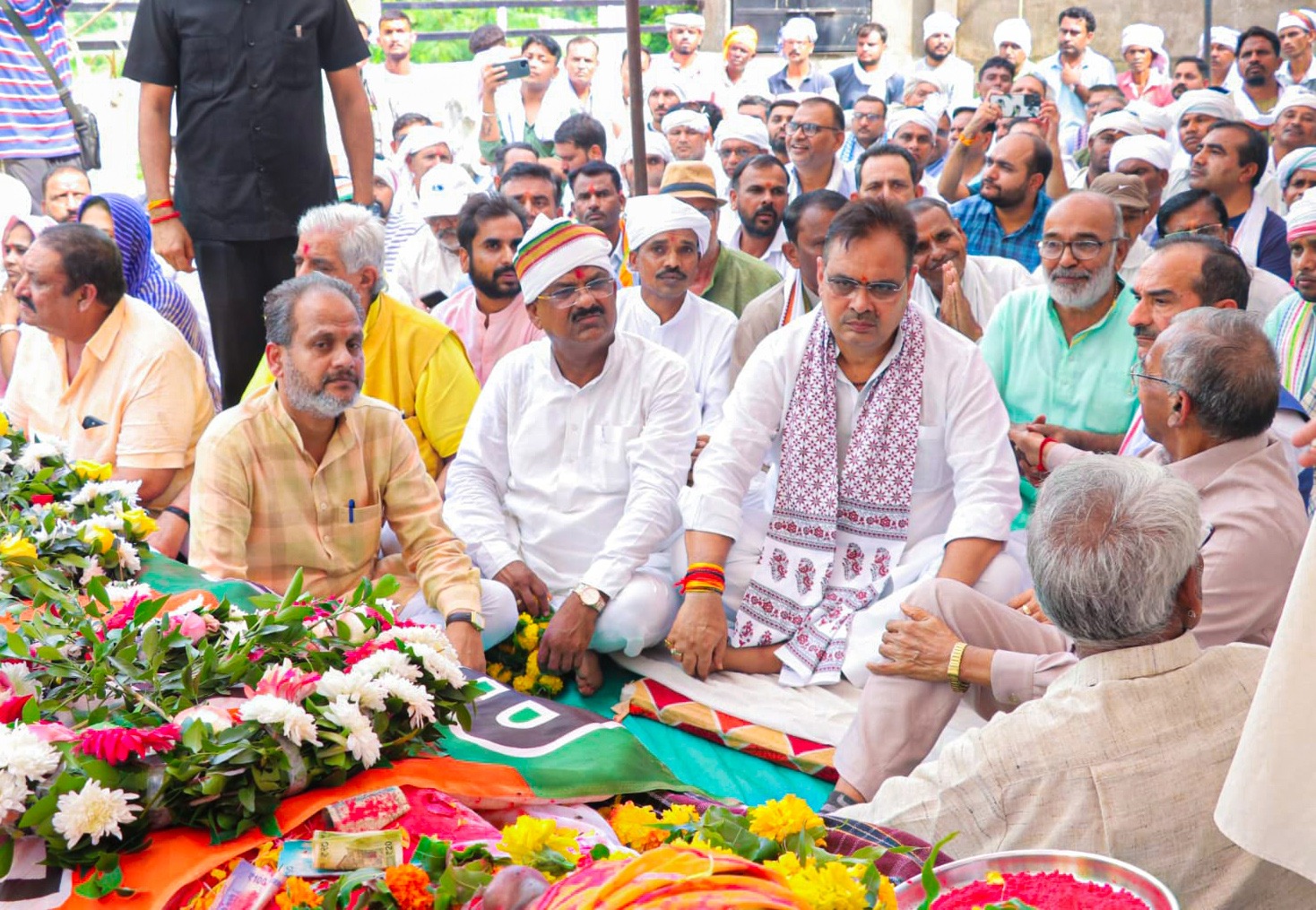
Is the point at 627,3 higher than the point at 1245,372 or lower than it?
higher

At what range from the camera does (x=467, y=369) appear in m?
4.71

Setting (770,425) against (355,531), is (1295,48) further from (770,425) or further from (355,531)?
(355,531)

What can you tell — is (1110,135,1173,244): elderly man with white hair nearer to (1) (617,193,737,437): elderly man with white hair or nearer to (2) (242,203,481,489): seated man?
(1) (617,193,737,437): elderly man with white hair

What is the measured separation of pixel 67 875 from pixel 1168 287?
3.14 metres

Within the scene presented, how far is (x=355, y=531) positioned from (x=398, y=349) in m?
0.98

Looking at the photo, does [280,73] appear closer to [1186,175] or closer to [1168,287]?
[1168,287]

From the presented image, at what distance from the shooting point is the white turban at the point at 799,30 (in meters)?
12.2

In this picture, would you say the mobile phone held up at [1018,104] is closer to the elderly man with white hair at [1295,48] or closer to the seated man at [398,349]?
the elderly man with white hair at [1295,48]

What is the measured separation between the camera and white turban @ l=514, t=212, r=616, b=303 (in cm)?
420

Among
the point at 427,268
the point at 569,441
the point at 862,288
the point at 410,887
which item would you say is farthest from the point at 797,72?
the point at 410,887

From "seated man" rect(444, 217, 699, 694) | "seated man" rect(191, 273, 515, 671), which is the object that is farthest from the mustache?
"seated man" rect(191, 273, 515, 671)

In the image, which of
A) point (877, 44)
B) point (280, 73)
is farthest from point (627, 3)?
→ point (877, 44)

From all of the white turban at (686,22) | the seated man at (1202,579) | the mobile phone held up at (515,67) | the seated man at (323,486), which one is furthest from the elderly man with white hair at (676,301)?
the white turban at (686,22)

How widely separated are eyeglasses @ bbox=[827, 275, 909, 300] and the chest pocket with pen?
1.42 metres
